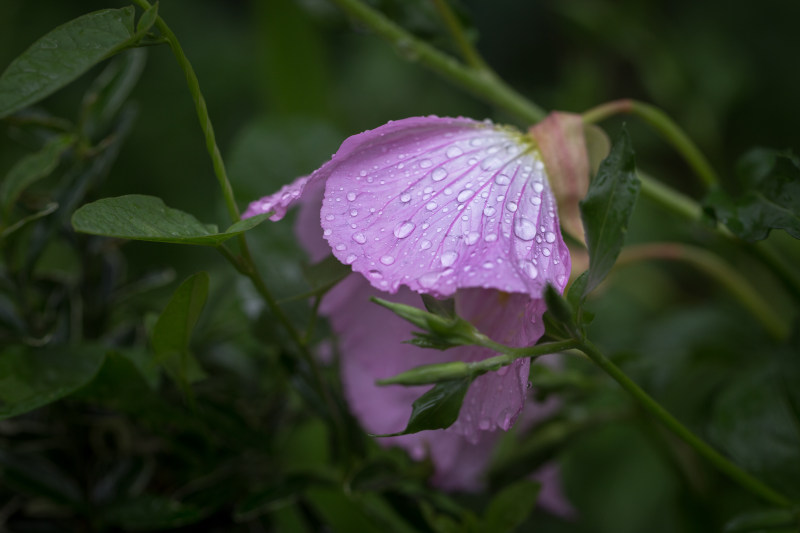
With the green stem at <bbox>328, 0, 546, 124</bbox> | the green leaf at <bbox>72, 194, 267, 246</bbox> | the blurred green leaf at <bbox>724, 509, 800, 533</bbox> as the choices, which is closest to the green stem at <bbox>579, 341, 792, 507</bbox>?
the blurred green leaf at <bbox>724, 509, 800, 533</bbox>

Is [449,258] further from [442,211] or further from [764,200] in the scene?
[764,200]

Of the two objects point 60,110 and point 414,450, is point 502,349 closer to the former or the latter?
point 414,450

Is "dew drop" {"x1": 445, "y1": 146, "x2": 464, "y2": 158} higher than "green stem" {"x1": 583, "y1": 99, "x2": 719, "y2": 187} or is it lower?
higher

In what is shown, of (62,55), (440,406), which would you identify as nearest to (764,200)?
(440,406)

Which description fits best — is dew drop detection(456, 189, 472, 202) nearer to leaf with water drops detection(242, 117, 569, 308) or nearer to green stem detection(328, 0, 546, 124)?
leaf with water drops detection(242, 117, 569, 308)

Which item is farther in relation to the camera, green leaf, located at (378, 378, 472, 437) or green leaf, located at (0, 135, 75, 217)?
green leaf, located at (0, 135, 75, 217)

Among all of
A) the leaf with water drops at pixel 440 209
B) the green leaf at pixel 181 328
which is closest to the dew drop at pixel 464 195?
the leaf with water drops at pixel 440 209
